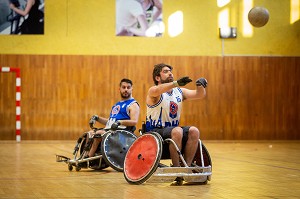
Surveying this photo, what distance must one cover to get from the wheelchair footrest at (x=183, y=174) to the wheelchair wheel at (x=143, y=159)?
0.34 feet

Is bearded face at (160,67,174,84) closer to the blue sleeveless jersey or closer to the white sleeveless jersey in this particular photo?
the white sleeveless jersey

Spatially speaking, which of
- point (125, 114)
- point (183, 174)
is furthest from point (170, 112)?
point (125, 114)

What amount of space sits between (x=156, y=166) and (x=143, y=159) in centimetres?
26

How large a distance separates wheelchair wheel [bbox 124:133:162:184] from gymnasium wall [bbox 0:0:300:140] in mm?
12244

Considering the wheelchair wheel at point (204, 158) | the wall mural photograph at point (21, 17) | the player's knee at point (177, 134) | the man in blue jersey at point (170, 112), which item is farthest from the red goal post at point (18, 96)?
the player's knee at point (177, 134)

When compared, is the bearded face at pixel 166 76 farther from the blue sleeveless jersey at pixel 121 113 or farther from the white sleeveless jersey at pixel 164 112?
the blue sleeveless jersey at pixel 121 113

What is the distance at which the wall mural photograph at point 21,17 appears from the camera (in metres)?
19.4

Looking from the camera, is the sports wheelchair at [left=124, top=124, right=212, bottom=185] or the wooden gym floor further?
the sports wheelchair at [left=124, top=124, right=212, bottom=185]

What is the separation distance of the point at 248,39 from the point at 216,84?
5.45ft

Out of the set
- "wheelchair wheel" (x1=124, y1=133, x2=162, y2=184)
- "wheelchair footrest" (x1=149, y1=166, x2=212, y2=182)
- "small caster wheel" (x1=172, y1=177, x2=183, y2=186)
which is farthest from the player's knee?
"small caster wheel" (x1=172, y1=177, x2=183, y2=186)

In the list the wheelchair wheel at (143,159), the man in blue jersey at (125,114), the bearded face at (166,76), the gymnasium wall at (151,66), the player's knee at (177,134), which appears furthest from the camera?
the gymnasium wall at (151,66)

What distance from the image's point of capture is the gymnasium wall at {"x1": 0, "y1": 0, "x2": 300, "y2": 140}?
19.7 m

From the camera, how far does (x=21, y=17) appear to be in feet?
64.0

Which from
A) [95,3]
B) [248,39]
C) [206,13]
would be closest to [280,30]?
[248,39]
